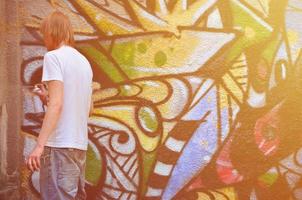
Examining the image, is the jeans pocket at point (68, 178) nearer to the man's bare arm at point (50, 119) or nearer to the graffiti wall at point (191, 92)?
the man's bare arm at point (50, 119)

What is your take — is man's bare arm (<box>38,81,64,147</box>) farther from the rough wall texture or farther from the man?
the rough wall texture

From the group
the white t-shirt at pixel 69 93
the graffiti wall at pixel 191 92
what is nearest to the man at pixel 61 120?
the white t-shirt at pixel 69 93

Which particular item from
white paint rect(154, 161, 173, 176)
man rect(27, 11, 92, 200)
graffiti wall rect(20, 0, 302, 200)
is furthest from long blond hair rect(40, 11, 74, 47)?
white paint rect(154, 161, 173, 176)

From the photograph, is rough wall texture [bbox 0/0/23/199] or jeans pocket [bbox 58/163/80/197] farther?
rough wall texture [bbox 0/0/23/199]

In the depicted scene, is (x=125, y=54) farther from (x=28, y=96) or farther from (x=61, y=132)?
(x=61, y=132)

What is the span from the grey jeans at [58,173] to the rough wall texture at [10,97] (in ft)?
4.40

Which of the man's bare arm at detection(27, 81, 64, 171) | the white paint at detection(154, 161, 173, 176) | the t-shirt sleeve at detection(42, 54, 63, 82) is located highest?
the t-shirt sleeve at detection(42, 54, 63, 82)

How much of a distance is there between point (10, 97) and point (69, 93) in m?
1.40

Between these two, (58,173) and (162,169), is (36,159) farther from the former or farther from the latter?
(162,169)

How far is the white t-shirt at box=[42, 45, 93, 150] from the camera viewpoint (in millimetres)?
3141

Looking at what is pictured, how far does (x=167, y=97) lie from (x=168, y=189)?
792mm

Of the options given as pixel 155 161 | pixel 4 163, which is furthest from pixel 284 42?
pixel 4 163

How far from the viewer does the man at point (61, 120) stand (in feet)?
10.2

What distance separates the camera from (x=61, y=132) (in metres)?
3.17
